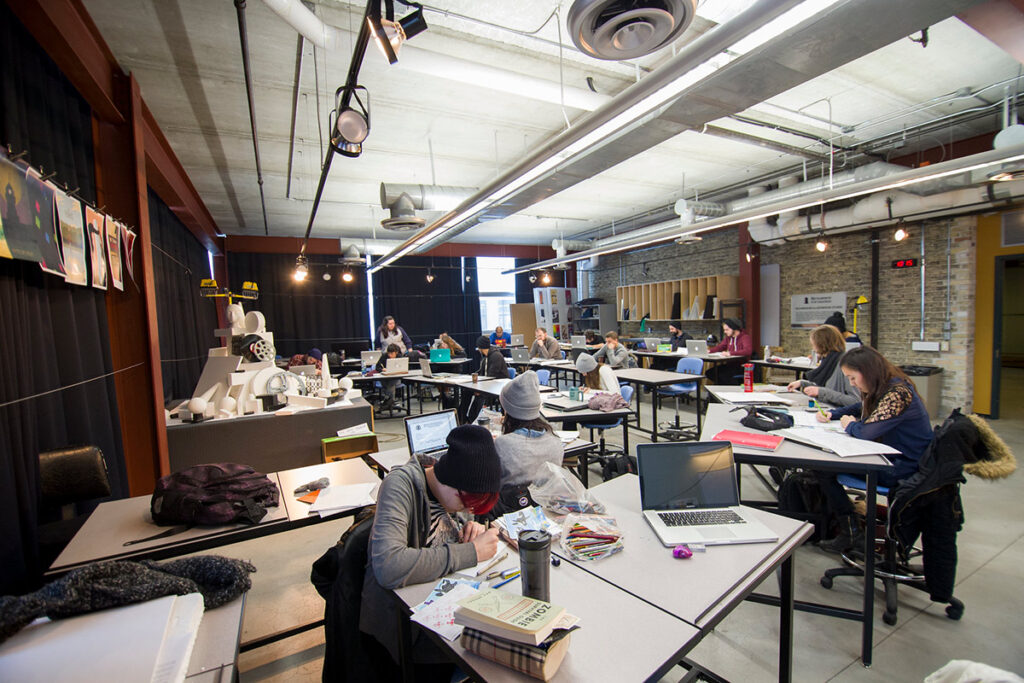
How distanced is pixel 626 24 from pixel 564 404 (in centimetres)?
312

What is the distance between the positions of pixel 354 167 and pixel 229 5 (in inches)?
124

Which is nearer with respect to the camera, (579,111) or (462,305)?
(579,111)

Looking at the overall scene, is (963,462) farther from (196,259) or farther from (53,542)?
(196,259)

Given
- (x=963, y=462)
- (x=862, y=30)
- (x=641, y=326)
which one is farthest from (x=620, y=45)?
(x=641, y=326)

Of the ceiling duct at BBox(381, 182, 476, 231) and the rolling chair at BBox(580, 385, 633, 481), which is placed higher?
the ceiling duct at BBox(381, 182, 476, 231)

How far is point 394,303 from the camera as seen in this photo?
1180 centimetres

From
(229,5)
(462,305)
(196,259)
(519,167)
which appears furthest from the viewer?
(462,305)

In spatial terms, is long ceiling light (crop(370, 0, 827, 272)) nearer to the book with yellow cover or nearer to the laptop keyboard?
the laptop keyboard

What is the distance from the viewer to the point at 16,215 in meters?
1.93

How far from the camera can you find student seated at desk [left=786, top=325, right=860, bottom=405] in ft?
12.7

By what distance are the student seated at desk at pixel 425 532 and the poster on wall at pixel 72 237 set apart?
2383 mm

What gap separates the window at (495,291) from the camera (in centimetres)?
1295

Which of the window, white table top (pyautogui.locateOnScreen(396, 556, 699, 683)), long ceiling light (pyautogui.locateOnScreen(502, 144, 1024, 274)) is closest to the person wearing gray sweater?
white table top (pyautogui.locateOnScreen(396, 556, 699, 683))

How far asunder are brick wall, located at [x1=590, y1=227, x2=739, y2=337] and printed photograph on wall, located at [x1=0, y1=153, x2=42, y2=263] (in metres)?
10.1
